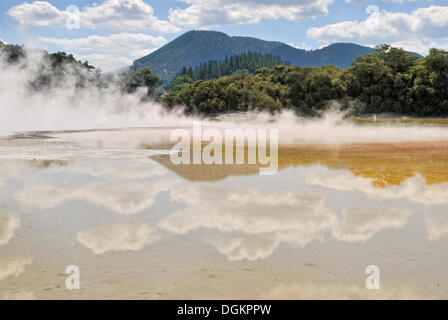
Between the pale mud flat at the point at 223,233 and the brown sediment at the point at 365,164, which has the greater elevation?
the brown sediment at the point at 365,164

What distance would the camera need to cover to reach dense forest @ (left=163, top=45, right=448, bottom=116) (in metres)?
44.5

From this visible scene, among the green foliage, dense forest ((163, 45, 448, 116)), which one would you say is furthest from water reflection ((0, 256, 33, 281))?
the green foliage

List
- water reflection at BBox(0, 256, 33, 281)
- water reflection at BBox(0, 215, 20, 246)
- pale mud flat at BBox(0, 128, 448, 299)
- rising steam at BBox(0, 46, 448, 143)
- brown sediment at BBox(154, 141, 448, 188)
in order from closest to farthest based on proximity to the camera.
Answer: pale mud flat at BBox(0, 128, 448, 299) → water reflection at BBox(0, 256, 33, 281) → water reflection at BBox(0, 215, 20, 246) → brown sediment at BBox(154, 141, 448, 188) → rising steam at BBox(0, 46, 448, 143)

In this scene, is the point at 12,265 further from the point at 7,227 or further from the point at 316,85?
the point at 316,85

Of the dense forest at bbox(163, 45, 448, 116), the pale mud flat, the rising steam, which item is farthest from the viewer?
the rising steam

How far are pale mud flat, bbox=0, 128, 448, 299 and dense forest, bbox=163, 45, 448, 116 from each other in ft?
115

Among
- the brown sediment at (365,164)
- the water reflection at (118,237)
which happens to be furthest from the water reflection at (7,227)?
the brown sediment at (365,164)

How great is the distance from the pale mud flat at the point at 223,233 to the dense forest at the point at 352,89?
35079 mm

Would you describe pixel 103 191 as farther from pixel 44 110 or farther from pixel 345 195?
pixel 44 110

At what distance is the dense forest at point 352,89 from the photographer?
1751 inches

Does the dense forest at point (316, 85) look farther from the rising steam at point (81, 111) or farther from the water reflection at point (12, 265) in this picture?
the water reflection at point (12, 265)

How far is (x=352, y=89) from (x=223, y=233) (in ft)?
153

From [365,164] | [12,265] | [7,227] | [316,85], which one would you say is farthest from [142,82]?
[12,265]

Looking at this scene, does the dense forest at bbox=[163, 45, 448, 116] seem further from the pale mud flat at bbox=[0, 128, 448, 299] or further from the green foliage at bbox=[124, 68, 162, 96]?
the pale mud flat at bbox=[0, 128, 448, 299]
